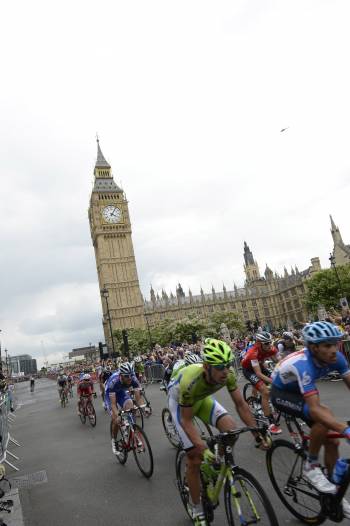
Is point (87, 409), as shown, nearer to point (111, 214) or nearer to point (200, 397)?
point (200, 397)

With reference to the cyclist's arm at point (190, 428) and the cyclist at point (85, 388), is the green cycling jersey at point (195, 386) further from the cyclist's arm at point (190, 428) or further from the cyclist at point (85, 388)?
the cyclist at point (85, 388)

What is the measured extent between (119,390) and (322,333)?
5021 millimetres

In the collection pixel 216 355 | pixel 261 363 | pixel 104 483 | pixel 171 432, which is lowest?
pixel 104 483

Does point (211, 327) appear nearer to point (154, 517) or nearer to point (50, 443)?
point (50, 443)

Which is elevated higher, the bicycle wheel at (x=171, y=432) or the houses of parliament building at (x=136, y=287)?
the houses of parliament building at (x=136, y=287)

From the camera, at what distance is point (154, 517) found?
15.7ft

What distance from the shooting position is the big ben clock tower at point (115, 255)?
95.9 m

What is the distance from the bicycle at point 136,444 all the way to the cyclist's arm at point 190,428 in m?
2.25

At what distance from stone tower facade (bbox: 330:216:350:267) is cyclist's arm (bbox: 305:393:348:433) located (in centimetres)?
9239

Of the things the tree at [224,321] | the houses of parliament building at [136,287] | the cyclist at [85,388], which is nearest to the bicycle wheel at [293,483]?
the cyclist at [85,388]

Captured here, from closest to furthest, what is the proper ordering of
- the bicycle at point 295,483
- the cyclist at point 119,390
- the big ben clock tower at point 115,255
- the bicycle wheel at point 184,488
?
the bicycle at point 295,483
the bicycle wheel at point 184,488
the cyclist at point 119,390
the big ben clock tower at point 115,255

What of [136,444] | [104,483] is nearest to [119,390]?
[136,444]

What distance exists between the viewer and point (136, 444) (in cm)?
663

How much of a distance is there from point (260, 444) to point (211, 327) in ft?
229
